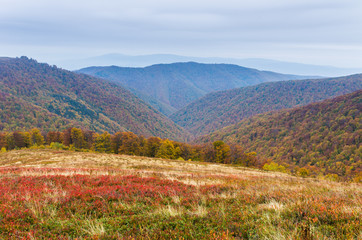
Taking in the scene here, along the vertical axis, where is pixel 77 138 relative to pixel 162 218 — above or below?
below

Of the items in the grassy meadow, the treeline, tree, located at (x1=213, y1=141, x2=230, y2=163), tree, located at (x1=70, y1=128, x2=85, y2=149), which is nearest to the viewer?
the grassy meadow

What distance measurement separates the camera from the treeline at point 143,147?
71.3 meters

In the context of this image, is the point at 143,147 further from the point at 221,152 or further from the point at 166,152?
the point at 221,152

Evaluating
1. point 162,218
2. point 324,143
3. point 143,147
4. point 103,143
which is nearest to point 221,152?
point 143,147

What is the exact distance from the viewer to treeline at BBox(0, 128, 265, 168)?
71312 millimetres


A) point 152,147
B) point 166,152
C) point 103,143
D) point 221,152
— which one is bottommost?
point 152,147

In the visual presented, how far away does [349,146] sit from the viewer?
445ft

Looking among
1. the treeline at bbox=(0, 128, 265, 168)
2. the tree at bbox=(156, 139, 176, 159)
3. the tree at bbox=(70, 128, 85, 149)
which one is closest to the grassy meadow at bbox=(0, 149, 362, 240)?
the tree at bbox=(156, 139, 176, 159)

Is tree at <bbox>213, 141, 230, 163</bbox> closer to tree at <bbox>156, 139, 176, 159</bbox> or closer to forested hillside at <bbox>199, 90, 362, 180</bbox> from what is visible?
tree at <bbox>156, 139, 176, 159</bbox>

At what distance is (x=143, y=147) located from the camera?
76.6m

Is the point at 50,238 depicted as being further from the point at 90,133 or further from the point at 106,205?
the point at 90,133

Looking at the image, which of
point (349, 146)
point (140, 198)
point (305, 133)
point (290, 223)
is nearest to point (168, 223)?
point (140, 198)

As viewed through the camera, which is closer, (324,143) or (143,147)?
(143,147)

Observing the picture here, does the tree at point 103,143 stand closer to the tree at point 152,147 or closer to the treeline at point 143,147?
the treeline at point 143,147
